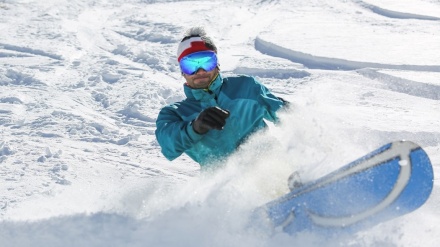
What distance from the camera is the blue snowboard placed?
367 cm

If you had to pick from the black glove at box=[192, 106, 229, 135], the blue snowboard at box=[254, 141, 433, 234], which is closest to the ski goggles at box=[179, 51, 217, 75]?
the black glove at box=[192, 106, 229, 135]

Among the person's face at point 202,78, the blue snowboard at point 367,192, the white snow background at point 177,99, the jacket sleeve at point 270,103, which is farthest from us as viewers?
the jacket sleeve at point 270,103

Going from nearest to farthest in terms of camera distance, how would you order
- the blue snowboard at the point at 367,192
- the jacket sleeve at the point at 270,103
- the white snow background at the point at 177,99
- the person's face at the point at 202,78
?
the blue snowboard at the point at 367,192
the white snow background at the point at 177,99
the person's face at the point at 202,78
the jacket sleeve at the point at 270,103

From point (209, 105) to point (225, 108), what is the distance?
10 centimetres

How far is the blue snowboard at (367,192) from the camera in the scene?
12.0 ft

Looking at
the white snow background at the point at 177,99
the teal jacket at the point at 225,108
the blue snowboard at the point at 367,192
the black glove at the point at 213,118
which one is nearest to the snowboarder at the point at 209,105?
the teal jacket at the point at 225,108

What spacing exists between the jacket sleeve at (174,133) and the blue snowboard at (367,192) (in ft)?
1.95

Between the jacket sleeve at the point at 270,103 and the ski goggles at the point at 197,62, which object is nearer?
the ski goggles at the point at 197,62

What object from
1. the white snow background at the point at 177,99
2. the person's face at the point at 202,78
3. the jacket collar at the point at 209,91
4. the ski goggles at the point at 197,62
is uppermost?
the ski goggles at the point at 197,62

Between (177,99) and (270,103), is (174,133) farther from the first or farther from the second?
(177,99)

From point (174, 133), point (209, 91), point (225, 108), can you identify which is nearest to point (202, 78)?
point (209, 91)

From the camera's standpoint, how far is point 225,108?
4.34 meters

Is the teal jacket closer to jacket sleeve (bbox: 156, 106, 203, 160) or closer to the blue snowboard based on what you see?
jacket sleeve (bbox: 156, 106, 203, 160)

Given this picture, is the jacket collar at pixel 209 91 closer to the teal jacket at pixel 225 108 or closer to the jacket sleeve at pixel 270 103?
the teal jacket at pixel 225 108
